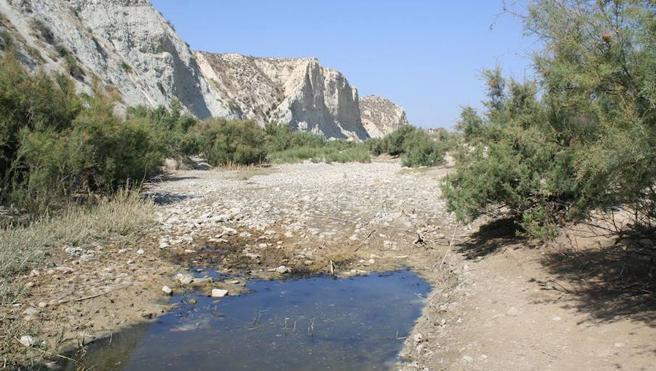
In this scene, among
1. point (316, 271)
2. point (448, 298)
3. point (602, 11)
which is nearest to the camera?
point (602, 11)

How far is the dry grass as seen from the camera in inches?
258

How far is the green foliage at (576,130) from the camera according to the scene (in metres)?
3.96

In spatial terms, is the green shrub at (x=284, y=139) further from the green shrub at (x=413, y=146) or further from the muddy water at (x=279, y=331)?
the muddy water at (x=279, y=331)

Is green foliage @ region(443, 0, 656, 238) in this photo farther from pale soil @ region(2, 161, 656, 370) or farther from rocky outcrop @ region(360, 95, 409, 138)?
rocky outcrop @ region(360, 95, 409, 138)

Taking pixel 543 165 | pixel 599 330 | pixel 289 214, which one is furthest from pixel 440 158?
pixel 599 330

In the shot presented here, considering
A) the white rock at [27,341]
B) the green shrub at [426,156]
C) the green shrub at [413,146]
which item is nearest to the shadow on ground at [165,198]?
the green shrub at [413,146]

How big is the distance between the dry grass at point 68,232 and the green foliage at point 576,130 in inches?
222

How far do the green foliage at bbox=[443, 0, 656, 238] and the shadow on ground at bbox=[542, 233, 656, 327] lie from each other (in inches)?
18.2

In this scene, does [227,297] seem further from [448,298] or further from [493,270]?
[493,270]

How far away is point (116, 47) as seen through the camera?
38.2 metres

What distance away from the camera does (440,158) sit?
22.7 meters

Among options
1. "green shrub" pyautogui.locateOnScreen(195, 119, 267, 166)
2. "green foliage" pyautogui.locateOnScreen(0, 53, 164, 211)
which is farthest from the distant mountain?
"green shrub" pyautogui.locateOnScreen(195, 119, 267, 166)

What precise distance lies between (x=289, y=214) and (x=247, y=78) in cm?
5141

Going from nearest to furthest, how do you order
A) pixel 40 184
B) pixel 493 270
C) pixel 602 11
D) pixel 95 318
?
pixel 602 11
pixel 95 318
pixel 493 270
pixel 40 184
